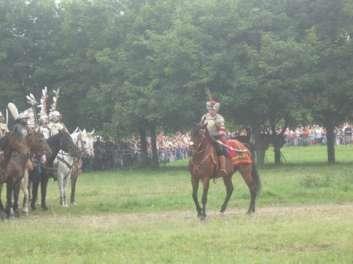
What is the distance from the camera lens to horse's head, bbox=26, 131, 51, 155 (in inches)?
819

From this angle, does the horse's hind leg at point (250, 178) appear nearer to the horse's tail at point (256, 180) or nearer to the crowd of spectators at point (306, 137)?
the horse's tail at point (256, 180)

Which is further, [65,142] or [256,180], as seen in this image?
[65,142]

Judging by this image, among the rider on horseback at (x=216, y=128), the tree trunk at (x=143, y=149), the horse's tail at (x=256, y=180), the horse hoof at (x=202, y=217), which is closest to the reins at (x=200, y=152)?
the rider on horseback at (x=216, y=128)

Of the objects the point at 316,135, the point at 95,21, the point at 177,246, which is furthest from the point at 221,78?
the point at 316,135

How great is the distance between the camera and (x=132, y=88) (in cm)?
4562

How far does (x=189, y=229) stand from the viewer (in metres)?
16.1

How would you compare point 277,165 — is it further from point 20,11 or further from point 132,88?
point 20,11

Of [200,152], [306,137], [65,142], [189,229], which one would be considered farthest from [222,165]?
[306,137]

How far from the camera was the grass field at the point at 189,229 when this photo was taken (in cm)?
1262

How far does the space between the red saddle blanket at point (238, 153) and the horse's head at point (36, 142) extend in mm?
4883

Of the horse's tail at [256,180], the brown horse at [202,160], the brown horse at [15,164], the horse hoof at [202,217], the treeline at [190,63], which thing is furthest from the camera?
the treeline at [190,63]

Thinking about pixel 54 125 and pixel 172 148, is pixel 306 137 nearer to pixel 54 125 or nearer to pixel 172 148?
pixel 172 148

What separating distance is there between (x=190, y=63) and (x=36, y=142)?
23617 mm

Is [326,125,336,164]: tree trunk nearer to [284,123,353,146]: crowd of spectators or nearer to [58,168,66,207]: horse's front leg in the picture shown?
[58,168,66,207]: horse's front leg
